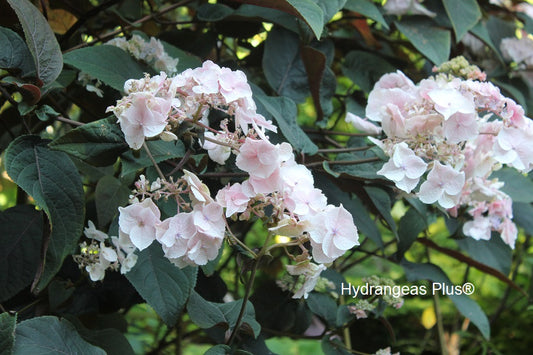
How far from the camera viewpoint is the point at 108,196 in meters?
0.83

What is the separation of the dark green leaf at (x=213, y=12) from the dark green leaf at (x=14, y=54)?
0.41 meters

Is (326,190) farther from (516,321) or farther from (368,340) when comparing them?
(516,321)

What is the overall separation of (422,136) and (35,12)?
549 mm

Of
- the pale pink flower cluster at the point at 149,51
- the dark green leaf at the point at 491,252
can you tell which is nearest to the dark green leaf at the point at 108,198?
the pale pink flower cluster at the point at 149,51

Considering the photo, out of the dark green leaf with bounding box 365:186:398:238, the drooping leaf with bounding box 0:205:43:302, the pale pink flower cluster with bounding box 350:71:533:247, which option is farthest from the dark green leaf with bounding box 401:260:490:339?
the drooping leaf with bounding box 0:205:43:302

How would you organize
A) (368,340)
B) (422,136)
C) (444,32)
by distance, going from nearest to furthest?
1. (422,136)
2. (444,32)
3. (368,340)

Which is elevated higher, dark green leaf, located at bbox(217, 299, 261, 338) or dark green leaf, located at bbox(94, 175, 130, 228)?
dark green leaf, located at bbox(94, 175, 130, 228)

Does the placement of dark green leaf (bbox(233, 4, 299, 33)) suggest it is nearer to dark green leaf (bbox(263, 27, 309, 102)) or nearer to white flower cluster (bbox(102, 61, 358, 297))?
dark green leaf (bbox(263, 27, 309, 102))

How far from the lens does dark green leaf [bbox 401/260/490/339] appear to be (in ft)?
3.66

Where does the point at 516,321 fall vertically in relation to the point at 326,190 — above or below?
below

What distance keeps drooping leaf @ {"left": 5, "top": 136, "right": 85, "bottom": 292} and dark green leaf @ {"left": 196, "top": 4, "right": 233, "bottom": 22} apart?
481 millimetres

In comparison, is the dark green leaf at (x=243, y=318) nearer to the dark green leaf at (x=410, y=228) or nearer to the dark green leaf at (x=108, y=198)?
the dark green leaf at (x=108, y=198)

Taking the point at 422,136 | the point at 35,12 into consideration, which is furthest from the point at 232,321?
the point at 35,12

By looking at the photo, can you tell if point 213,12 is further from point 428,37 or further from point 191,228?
point 191,228
